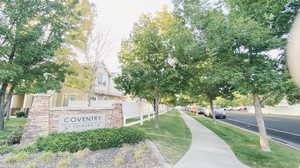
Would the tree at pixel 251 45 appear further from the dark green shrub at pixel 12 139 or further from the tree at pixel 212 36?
the dark green shrub at pixel 12 139

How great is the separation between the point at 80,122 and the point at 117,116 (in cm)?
174

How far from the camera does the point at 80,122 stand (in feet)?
22.0

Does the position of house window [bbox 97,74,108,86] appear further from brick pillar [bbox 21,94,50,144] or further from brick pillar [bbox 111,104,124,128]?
brick pillar [bbox 21,94,50,144]

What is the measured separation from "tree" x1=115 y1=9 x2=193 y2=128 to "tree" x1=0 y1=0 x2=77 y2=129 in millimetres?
3709

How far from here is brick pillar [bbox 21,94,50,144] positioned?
574cm

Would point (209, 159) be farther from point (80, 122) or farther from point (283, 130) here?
point (283, 130)

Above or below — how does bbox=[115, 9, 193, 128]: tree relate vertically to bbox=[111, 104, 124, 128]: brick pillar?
above

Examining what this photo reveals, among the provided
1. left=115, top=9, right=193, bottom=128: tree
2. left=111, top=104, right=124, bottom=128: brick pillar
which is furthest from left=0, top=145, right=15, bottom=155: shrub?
left=115, top=9, right=193, bottom=128: tree

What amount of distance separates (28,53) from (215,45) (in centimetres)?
818

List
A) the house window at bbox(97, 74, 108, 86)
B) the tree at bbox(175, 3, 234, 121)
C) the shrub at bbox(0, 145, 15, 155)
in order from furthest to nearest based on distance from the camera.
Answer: the house window at bbox(97, 74, 108, 86) < the tree at bbox(175, 3, 234, 121) < the shrub at bbox(0, 145, 15, 155)

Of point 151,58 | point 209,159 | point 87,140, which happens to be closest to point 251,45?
point 209,159

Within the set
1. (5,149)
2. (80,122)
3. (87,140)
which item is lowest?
(5,149)

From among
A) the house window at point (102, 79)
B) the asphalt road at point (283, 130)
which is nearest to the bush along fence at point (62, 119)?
the asphalt road at point (283, 130)

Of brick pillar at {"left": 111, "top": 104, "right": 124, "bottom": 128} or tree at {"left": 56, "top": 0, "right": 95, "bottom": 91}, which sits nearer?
brick pillar at {"left": 111, "top": 104, "right": 124, "bottom": 128}
